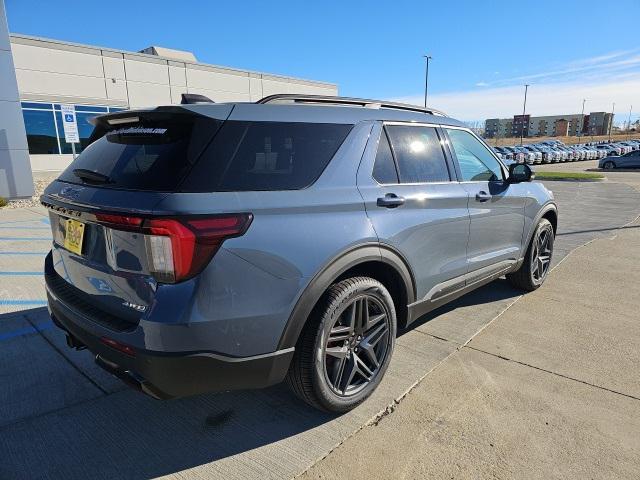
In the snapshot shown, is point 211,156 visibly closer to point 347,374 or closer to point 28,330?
point 347,374

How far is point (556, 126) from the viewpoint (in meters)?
131

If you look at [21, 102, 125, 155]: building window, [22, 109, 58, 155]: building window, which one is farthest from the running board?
[22, 109, 58, 155]: building window

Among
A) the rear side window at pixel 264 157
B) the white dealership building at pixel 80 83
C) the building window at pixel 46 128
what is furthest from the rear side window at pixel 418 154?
the building window at pixel 46 128

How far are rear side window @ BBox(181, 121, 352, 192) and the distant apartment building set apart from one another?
125 metres

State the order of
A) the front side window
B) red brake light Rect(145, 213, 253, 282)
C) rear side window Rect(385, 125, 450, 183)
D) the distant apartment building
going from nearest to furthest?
red brake light Rect(145, 213, 253, 282) → rear side window Rect(385, 125, 450, 183) → the front side window → the distant apartment building

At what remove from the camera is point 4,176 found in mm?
11945

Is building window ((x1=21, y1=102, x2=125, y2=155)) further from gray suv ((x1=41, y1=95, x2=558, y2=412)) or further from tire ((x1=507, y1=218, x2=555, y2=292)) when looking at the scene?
gray suv ((x1=41, y1=95, x2=558, y2=412))

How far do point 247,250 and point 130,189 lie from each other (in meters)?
0.64

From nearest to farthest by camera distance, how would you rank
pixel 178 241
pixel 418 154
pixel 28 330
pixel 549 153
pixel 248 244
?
1. pixel 178 241
2. pixel 248 244
3. pixel 418 154
4. pixel 28 330
5. pixel 549 153

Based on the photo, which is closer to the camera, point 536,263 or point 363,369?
point 363,369

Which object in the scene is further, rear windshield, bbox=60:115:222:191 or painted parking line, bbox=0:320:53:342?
painted parking line, bbox=0:320:53:342

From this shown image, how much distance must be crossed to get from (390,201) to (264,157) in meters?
0.91

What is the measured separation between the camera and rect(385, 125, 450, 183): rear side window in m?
3.00

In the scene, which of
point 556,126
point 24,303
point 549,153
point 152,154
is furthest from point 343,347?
point 556,126
